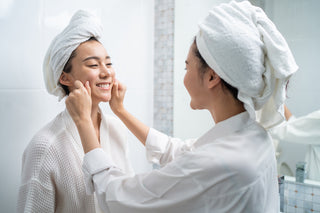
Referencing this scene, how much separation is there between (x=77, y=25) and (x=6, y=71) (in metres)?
0.35

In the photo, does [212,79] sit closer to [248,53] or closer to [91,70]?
[248,53]

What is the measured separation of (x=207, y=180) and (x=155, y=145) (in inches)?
19.9

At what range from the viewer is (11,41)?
3.65 feet

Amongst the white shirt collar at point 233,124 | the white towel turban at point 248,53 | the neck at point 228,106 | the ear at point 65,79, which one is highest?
the white towel turban at point 248,53

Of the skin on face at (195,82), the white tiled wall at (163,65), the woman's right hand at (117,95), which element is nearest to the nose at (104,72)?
the woman's right hand at (117,95)

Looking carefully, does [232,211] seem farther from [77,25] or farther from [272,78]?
[77,25]

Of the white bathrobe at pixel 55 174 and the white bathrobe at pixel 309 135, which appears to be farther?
the white bathrobe at pixel 309 135

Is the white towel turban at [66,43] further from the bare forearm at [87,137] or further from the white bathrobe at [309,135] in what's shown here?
the white bathrobe at [309,135]

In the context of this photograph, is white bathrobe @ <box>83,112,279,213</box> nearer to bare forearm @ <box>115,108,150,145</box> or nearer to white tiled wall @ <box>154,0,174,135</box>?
bare forearm @ <box>115,108,150,145</box>

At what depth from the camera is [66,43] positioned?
103 cm

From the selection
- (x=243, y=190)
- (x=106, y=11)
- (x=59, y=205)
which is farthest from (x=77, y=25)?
(x=243, y=190)

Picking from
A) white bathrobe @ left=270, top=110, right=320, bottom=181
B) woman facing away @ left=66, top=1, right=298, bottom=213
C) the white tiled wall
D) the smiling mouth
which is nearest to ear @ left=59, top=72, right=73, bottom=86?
the smiling mouth

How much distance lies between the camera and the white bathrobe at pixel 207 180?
Result: 0.75 meters

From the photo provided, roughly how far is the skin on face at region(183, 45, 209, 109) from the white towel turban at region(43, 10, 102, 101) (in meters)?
0.42
